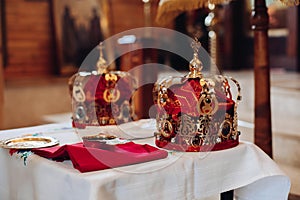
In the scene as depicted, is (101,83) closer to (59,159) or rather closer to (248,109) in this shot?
(59,159)

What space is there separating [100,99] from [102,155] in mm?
634

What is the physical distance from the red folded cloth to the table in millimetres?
25

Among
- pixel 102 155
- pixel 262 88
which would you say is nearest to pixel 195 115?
pixel 102 155

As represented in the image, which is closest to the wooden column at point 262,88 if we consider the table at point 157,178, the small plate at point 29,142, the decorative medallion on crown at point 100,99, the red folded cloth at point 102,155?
the table at point 157,178

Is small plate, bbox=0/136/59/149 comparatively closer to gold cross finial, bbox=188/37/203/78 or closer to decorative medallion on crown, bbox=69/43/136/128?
decorative medallion on crown, bbox=69/43/136/128

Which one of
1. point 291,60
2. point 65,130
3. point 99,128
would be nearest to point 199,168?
point 99,128

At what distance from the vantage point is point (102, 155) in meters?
1.66

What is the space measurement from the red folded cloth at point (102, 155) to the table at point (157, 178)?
0.02 m

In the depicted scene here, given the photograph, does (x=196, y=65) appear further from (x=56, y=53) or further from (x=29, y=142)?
(x=56, y=53)

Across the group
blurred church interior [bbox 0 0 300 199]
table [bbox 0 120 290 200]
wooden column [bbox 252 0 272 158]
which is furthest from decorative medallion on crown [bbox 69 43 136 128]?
blurred church interior [bbox 0 0 300 199]

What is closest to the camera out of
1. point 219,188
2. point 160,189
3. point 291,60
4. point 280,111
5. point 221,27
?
point 160,189

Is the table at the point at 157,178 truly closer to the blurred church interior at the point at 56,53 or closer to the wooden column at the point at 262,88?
the wooden column at the point at 262,88

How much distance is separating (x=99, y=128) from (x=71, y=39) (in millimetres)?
3153

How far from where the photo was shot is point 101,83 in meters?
2.28
